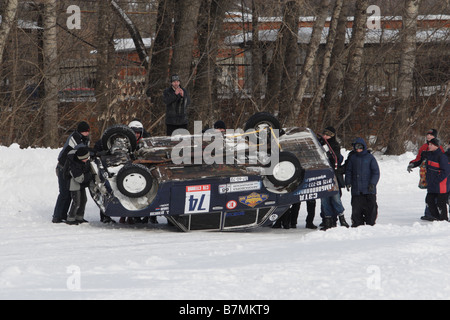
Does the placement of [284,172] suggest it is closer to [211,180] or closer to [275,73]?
[211,180]

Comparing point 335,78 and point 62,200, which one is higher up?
point 335,78

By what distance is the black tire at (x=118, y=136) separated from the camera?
11031mm

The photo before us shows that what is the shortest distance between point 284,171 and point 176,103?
3.09m

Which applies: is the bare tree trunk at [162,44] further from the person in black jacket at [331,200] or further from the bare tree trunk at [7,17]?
the person in black jacket at [331,200]

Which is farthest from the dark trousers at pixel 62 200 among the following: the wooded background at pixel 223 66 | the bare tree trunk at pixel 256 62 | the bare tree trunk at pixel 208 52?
the bare tree trunk at pixel 256 62

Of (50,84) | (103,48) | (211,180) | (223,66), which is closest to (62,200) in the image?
(211,180)

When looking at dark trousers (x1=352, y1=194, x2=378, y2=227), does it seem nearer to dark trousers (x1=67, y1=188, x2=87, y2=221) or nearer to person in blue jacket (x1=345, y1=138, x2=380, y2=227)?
person in blue jacket (x1=345, y1=138, x2=380, y2=227)

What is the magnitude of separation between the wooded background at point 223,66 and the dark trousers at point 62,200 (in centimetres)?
631

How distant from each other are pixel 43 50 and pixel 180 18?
3.68m

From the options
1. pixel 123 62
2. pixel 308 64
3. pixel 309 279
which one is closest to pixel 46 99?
pixel 123 62

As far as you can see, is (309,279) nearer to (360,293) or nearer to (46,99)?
(360,293)

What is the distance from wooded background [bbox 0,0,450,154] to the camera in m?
18.8

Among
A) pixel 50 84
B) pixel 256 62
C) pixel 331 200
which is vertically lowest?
pixel 331 200

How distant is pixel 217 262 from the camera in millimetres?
7887
